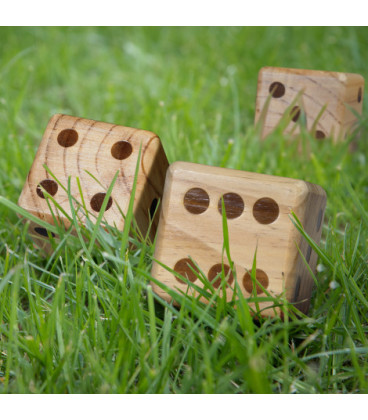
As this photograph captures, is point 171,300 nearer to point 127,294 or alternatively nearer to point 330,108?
point 127,294

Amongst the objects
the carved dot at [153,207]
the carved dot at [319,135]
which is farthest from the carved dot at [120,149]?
the carved dot at [319,135]

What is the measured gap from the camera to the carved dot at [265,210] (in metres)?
0.94

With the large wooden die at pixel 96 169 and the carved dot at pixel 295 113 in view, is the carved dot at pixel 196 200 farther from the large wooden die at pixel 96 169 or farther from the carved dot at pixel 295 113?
the carved dot at pixel 295 113

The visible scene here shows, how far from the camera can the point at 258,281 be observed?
959mm

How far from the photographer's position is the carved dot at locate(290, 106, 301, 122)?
5.35ft

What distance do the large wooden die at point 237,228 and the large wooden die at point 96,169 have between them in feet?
0.46

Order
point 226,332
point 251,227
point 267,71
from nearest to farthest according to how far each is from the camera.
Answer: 1. point 226,332
2. point 251,227
3. point 267,71

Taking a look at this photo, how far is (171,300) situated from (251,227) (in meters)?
0.20

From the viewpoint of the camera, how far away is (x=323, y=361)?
90 centimetres

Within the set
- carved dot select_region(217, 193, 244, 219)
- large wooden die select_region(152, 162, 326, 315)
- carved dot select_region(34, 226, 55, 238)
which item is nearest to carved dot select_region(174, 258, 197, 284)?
large wooden die select_region(152, 162, 326, 315)

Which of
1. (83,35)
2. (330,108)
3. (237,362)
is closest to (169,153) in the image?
(330,108)

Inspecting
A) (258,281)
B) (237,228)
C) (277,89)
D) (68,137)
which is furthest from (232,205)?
(277,89)

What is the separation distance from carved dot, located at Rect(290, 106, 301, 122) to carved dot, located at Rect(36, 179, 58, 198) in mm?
829

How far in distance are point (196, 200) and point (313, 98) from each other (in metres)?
0.80
